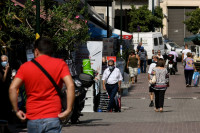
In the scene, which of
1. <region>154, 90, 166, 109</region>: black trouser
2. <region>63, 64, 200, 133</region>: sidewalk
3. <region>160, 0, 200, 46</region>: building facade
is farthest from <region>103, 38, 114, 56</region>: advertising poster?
<region>160, 0, 200, 46</region>: building facade

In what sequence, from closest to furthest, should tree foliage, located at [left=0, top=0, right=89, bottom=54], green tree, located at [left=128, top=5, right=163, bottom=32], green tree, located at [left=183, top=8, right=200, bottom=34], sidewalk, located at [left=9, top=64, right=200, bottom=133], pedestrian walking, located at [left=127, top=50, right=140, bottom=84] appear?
sidewalk, located at [left=9, top=64, right=200, bottom=133] → tree foliage, located at [left=0, top=0, right=89, bottom=54] → pedestrian walking, located at [left=127, top=50, right=140, bottom=84] → green tree, located at [left=128, top=5, right=163, bottom=32] → green tree, located at [left=183, top=8, right=200, bottom=34]

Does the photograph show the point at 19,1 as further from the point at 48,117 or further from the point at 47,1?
the point at 48,117

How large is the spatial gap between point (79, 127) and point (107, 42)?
12.9 meters

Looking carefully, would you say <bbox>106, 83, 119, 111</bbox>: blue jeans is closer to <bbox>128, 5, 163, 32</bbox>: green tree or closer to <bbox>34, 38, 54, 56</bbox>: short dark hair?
<bbox>34, 38, 54, 56</bbox>: short dark hair

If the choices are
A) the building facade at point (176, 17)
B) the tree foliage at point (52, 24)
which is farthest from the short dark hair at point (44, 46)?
the building facade at point (176, 17)

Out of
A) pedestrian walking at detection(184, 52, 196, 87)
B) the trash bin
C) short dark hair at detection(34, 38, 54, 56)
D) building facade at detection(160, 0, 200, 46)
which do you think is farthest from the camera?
building facade at detection(160, 0, 200, 46)

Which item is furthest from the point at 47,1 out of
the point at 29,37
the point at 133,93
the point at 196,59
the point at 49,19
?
the point at 196,59

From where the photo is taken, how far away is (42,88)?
5.84 metres

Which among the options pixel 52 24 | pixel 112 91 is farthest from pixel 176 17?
pixel 52 24

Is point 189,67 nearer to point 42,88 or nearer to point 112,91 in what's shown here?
point 112,91

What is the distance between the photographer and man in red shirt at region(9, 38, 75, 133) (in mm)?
5797

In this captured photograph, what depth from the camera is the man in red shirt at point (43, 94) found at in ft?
19.0

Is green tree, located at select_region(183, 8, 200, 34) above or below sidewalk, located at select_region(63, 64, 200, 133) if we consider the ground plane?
above

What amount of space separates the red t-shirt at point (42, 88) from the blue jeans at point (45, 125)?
4cm
